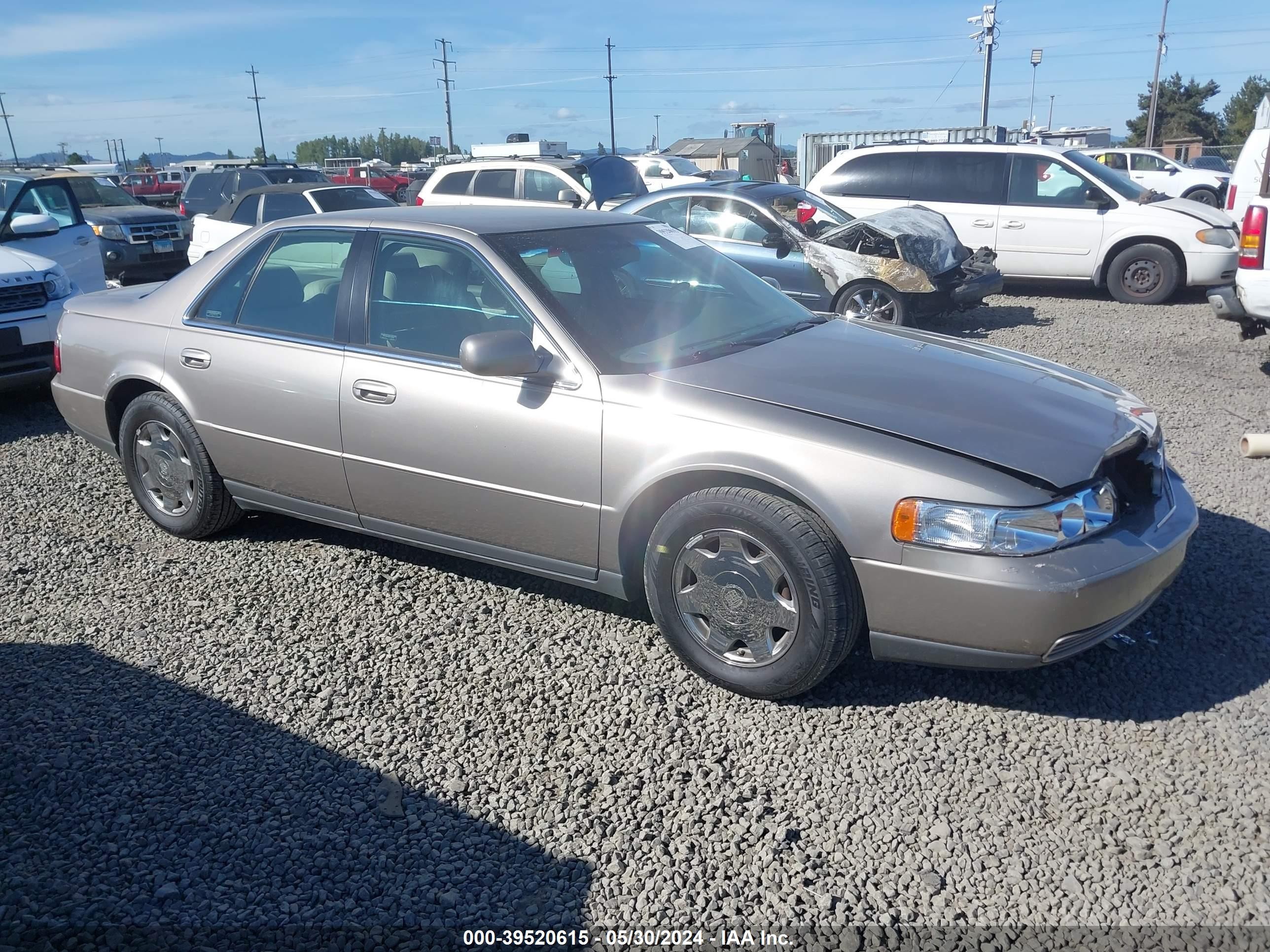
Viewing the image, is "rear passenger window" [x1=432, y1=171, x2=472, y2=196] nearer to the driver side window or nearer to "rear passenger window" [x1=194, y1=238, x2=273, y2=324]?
the driver side window

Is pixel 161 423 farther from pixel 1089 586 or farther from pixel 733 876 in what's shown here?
pixel 1089 586

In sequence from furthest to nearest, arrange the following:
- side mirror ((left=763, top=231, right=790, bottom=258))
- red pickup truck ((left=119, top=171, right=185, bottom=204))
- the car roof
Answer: red pickup truck ((left=119, top=171, right=185, bottom=204))
side mirror ((left=763, top=231, right=790, bottom=258))
the car roof

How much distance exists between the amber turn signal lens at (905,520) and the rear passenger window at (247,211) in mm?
11511

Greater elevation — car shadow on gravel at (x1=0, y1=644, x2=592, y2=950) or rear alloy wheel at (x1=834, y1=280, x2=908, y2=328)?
rear alloy wheel at (x1=834, y1=280, x2=908, y2=328)

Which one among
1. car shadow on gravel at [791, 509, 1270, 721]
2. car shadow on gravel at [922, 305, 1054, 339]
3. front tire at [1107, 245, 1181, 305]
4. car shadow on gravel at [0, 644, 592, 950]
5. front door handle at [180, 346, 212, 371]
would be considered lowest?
car shadow on gravel at [0, 644, 592, 950]

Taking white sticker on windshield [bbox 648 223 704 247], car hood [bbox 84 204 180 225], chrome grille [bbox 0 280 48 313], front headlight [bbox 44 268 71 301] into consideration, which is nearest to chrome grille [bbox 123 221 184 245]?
car hood [bbox 84 204 180 225]

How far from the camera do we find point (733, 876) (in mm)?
2672

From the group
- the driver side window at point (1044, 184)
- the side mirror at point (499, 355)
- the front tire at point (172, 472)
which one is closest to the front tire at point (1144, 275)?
the driver side window at point (1044, 184)

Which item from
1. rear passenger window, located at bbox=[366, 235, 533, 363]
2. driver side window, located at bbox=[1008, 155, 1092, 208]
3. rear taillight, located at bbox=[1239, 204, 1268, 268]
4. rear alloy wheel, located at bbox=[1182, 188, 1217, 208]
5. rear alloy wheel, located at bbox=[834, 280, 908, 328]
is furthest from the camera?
rear alloy wheel, located at bbox=[1182, 188, 1217, 208]

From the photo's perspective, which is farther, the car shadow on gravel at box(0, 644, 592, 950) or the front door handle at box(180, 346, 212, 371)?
the front door handle at box(180, 346, 212, 371)

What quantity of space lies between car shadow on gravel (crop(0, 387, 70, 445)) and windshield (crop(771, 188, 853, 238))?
6.78 m

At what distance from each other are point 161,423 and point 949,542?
3788 mm

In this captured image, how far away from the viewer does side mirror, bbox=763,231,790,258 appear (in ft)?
29.4

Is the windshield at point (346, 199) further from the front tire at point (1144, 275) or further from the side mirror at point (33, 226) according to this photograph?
the front tire at point (1144, 275)
